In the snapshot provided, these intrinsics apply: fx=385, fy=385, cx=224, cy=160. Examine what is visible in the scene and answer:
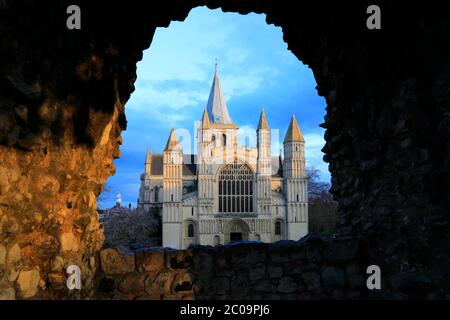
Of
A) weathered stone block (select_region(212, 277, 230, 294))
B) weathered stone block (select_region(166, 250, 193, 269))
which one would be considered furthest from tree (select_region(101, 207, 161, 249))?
weathered stone block (select_region(212, 277, 230, 294))

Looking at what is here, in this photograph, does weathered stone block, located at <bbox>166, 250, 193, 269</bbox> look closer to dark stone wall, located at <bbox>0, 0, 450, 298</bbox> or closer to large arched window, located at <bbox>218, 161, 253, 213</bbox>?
dark stone wall, located at <bbox>0, 0, 450, 298</bbox>

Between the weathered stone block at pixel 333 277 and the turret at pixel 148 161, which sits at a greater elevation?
the turret at pixel 148 161

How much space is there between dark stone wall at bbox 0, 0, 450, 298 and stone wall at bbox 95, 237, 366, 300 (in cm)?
30

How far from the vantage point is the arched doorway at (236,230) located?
47.4 metres

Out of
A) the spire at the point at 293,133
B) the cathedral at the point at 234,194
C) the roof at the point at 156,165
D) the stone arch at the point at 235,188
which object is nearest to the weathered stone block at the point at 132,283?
the cathedral at the point at 234,194

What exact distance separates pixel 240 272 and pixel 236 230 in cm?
4468

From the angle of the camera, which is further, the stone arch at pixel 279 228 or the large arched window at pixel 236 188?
the stone arch at pixel 279 228

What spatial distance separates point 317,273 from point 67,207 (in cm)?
272

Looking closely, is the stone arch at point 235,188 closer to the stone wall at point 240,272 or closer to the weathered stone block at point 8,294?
the stone wall at point 240,272

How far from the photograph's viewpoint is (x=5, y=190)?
257cm

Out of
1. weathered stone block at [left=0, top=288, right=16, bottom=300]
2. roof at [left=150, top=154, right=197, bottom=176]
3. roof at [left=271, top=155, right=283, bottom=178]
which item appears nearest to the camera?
weathered stone block at [left=0, top=288, right=16, bottom=300]

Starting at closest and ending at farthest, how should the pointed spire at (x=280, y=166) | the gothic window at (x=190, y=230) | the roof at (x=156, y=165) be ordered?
the gothic window at (x=190, y=230) → the pointed spire at (x=280, y=166) → the roof at (x=156, y=165)

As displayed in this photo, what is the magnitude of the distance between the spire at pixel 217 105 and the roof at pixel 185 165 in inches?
276

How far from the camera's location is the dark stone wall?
9.05ft
